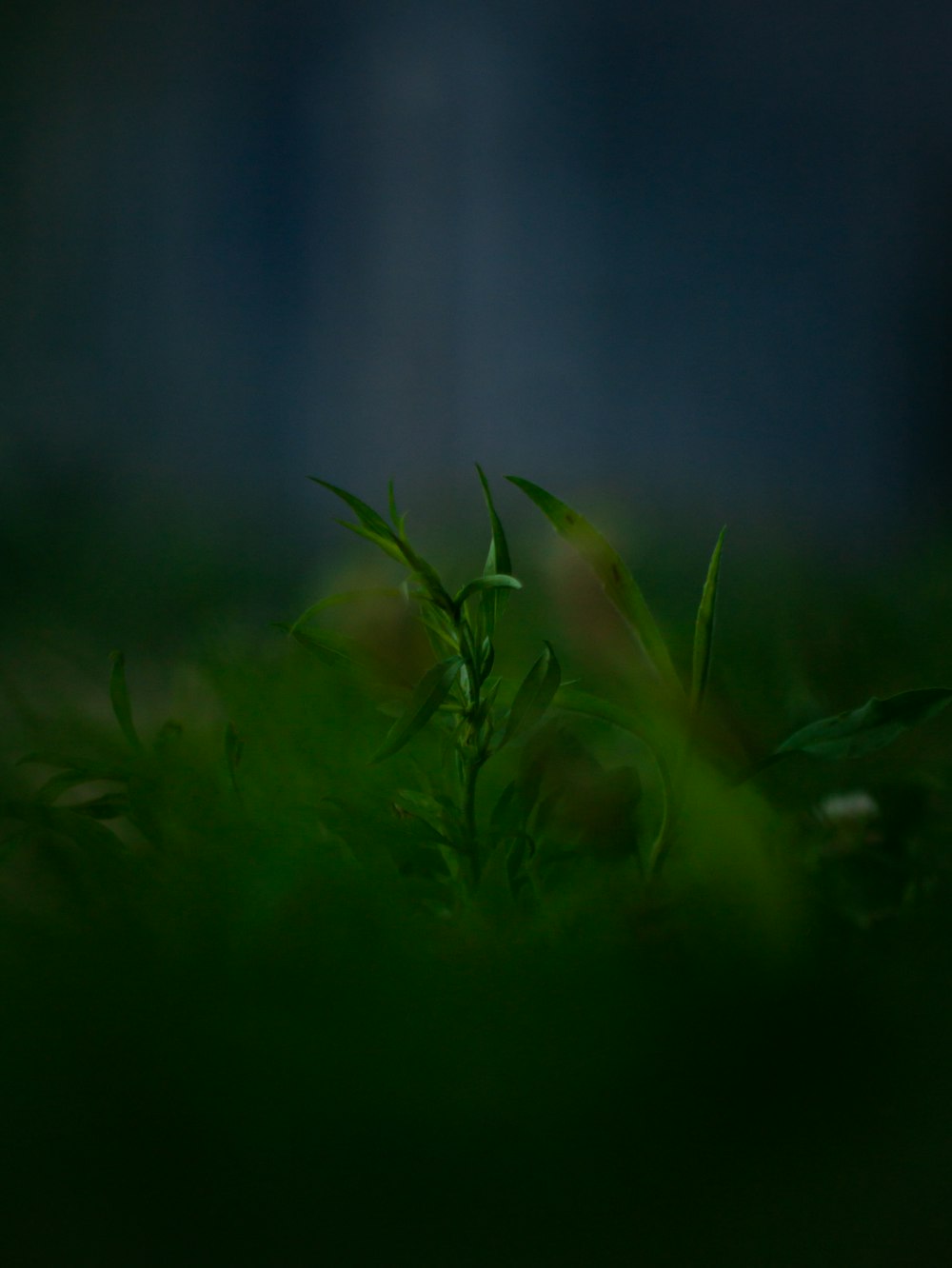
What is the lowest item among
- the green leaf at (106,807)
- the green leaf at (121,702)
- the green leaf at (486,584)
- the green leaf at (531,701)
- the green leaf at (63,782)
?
the green leaf at (106,807)

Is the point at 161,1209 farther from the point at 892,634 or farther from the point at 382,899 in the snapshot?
the point at 892,634

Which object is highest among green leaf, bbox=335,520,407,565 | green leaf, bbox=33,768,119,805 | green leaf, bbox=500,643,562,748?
green leaf, bbox=335,520,407,565

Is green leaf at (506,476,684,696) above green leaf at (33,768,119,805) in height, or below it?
→ above

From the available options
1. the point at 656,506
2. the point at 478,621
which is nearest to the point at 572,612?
the point at 478,621

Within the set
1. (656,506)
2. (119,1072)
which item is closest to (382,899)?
(119,1072)

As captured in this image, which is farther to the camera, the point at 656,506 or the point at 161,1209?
the point at 656,506
